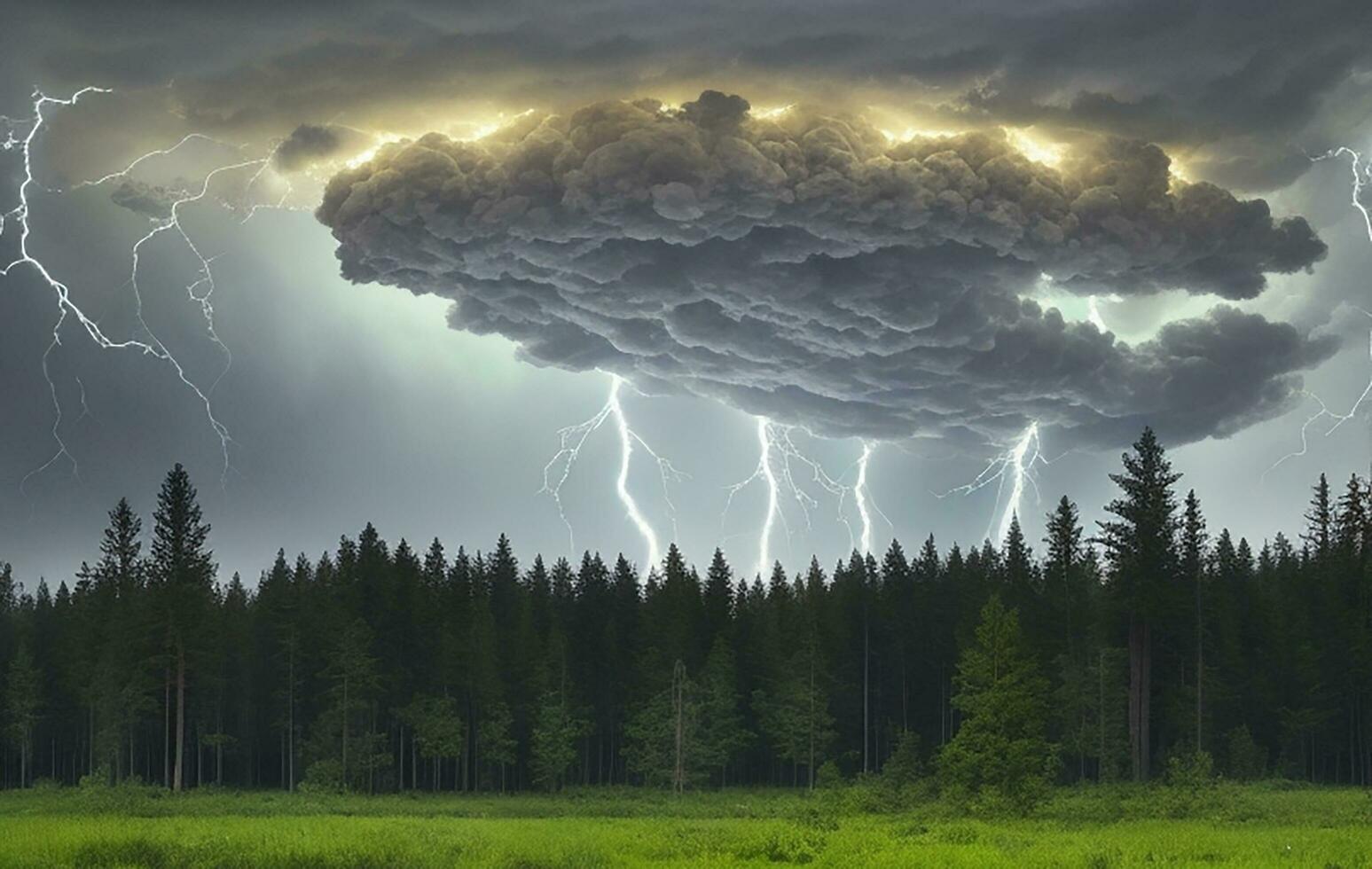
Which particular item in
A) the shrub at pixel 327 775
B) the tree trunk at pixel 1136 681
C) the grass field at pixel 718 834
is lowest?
the shrub at pixel 327 775

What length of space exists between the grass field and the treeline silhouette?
14646mm

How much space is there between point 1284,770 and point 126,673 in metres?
74.3

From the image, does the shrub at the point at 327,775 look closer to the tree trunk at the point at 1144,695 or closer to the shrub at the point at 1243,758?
the tree trunk at the point at 1144,695

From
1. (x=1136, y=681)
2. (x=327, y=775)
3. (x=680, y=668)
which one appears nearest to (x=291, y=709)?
(x=327, y=775)

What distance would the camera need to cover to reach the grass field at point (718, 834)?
125 ft

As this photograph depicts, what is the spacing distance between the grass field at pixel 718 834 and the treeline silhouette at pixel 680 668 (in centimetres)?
1465

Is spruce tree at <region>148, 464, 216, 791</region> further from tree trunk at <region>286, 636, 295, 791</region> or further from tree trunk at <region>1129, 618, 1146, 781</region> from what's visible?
tree trunk at <region>1129, 618, 1146, 781</region>

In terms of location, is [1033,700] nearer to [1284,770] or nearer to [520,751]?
[1284,770]

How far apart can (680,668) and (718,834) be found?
131 ft

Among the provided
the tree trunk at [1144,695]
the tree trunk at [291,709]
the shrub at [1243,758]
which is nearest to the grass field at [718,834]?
the tree trunk at [1144,695]

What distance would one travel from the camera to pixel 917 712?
10112cm

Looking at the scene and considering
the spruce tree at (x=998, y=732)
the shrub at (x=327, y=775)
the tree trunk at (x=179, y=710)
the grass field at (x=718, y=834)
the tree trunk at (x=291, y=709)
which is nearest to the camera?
the grass field at (x=718, y=834)

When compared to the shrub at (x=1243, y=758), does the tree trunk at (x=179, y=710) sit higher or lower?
higher

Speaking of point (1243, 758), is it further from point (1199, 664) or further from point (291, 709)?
point (291, 709)
